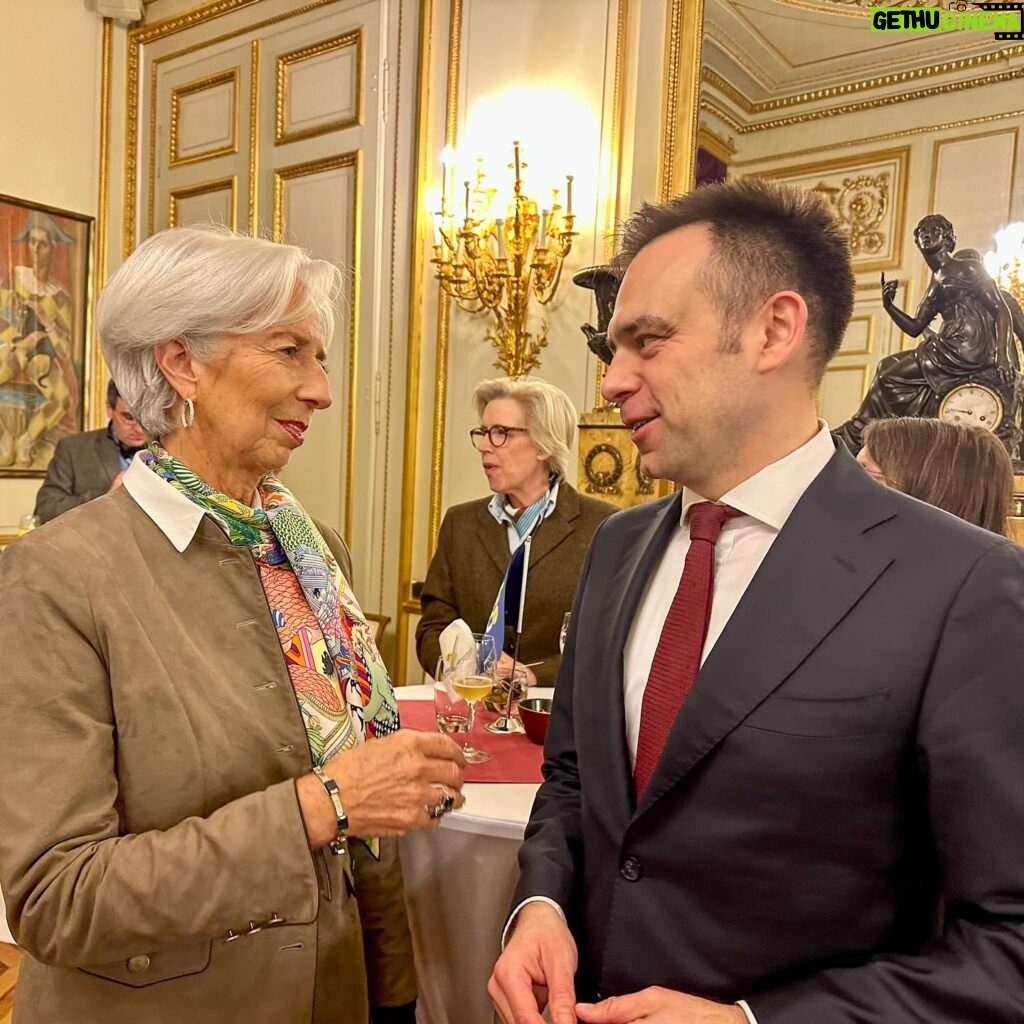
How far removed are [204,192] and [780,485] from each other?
16.3 ft

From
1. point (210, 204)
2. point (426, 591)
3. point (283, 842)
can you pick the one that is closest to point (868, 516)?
point (283, 842)

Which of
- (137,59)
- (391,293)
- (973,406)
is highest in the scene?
(137,59)

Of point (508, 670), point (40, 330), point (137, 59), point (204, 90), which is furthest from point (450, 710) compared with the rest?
point (137, 59)

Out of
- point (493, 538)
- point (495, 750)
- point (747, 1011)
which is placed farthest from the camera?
point (493, 538)

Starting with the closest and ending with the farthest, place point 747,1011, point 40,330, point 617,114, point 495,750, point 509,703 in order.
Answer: point 747,1011 < point 495,750 < point 509,703 < point 617,114 < point 40,330

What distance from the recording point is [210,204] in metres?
4.98

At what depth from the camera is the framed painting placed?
4.76 m

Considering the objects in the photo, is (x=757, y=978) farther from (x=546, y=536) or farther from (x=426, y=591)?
(x=426, y=591)

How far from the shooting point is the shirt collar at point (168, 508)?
3.83 feet

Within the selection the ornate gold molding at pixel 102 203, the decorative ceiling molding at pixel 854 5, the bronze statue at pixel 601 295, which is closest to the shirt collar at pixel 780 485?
the bronze statue at pixel 601 295

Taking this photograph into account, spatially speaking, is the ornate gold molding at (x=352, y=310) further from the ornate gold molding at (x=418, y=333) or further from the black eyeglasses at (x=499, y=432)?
the black eyeglasses at (x=499, y=432)

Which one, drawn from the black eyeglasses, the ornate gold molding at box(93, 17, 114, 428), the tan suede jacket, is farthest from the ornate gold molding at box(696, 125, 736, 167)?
the ornate gold molding at box(93, 17, 114, 428)

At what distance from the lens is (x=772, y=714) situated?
2.91 ft

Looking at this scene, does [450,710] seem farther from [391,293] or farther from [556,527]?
[391,293]
